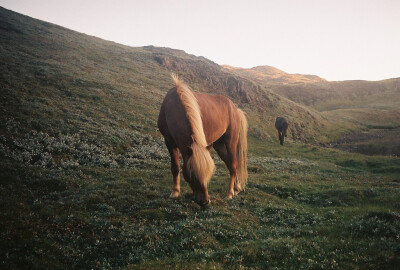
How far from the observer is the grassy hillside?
18.0ft

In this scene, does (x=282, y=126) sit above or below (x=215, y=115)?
below

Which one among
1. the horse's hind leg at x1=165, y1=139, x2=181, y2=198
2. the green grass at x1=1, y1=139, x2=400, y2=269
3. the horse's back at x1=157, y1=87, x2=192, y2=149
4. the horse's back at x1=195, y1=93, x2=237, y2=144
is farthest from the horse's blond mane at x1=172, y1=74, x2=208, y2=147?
the green grass at x1=1, y1=139, x2=400, y2=269

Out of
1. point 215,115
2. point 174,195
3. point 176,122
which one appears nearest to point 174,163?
point 174,195

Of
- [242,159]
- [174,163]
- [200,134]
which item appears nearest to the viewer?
[200,134]

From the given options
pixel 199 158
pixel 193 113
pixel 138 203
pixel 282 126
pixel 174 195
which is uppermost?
pixel 193 113

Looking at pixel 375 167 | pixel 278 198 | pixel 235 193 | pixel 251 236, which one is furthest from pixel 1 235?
pixel 375 167

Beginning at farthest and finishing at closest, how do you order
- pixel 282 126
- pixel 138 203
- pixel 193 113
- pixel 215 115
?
pixel 282 126, pixel 215 115, pixel 138 203, pixel 193 113

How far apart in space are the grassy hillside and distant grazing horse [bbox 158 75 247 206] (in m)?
1.26

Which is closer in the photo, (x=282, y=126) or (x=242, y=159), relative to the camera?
(x=242, y=159)

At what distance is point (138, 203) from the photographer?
29.9ft

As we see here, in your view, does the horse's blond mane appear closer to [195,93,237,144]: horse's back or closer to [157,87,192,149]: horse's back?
[157,87,192,149]: horse's back

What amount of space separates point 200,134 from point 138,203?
4.23 m

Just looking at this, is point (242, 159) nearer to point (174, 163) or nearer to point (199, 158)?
point (174, 163)

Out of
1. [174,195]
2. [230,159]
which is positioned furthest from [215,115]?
[174,195]
